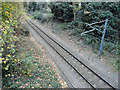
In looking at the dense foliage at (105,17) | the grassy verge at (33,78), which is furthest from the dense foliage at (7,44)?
the dense foliage at (105,17)

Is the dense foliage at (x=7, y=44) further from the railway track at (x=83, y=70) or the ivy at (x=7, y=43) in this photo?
the railway track at (x=83, y=70)

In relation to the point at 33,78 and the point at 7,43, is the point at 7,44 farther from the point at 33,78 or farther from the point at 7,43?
the point at 33,78

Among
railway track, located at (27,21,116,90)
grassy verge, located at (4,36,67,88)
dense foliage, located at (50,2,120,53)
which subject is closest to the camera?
grassy verge, located at (4,36,67,88)

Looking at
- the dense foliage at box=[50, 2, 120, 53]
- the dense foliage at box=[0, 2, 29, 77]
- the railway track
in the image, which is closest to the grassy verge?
the dense foliage at box=[0, 2, 29, 77]

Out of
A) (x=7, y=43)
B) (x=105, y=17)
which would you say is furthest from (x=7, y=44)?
(x=105, y=17)

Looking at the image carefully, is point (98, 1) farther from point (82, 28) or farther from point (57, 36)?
point (57, 36)

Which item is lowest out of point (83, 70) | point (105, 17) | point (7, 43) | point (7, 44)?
point (83, 70)

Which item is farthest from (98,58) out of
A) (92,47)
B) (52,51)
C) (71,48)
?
(52,51)

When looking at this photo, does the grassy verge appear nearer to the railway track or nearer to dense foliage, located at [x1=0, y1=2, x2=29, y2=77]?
dense foliage, located at [x1=0, y1=2, x2=29, y2=77]

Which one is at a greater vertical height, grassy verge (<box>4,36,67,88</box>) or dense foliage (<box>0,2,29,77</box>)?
dense foliage (<box>0,2,29,77</box>)

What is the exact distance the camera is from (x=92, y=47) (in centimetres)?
1224

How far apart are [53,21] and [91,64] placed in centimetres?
1502

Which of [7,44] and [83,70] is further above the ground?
[7,44]

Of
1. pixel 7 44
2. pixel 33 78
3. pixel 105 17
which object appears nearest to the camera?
pixel 7 44
